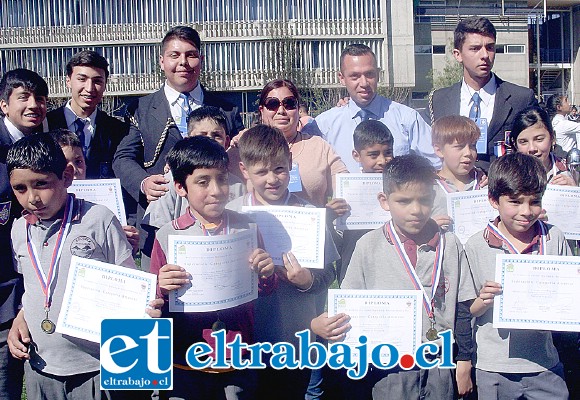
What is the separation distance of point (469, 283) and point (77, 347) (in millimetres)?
2200

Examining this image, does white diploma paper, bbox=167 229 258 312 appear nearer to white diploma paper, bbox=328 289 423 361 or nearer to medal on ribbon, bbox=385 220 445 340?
white diploma paper, bbox=328 289 423 361

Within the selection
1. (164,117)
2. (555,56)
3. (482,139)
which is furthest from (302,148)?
(555,56)

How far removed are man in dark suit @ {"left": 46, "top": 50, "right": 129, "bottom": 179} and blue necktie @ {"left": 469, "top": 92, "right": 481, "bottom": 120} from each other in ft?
9.06

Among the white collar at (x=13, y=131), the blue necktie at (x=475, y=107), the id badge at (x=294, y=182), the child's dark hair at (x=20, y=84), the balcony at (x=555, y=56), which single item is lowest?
the id badge at (x=294, y=182)

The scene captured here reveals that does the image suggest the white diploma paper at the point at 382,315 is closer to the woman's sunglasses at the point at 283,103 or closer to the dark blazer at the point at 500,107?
the woman's sunglasses at the point at 283,103

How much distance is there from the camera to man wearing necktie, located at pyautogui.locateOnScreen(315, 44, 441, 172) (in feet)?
17.3

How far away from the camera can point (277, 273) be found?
12.7 ft

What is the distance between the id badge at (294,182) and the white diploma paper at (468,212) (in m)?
1.00

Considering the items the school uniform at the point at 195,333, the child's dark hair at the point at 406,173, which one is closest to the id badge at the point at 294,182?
the child's dark hair at the point at 406,173

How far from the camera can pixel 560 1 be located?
43031 mm

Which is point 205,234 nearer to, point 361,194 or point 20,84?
point 361,194

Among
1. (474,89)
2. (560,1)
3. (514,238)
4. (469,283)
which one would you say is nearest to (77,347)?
(469,283)

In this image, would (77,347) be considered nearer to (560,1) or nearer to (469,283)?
(469,283)

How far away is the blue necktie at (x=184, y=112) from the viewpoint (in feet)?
16.2
